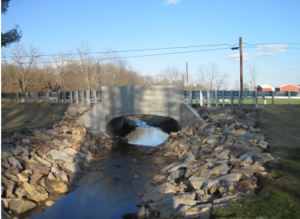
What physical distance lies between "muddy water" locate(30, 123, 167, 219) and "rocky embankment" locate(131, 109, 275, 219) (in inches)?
27.1

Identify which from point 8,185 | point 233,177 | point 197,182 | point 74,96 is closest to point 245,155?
point 233,177

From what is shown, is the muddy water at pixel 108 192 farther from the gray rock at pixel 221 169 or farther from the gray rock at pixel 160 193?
the gray rock at pixel 221 169

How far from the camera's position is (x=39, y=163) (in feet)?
37.3

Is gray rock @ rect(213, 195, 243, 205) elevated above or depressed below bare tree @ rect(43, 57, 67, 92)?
below

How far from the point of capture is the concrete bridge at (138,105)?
61.7 feet

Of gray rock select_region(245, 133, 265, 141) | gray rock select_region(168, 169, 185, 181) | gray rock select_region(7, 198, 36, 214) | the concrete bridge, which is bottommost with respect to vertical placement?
gray rock select_region(7, 198, 36, 214)

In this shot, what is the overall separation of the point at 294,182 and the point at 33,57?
3668 cm

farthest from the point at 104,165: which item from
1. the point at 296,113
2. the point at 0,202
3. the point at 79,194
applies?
the point at 296,113

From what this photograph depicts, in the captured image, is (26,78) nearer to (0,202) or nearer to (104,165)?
(104,165)

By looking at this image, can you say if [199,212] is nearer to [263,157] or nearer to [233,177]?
[233,177]

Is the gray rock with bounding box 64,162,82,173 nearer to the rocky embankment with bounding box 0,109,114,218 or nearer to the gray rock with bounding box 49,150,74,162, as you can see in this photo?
the rocky embankment with bounding box 0,109,114,218

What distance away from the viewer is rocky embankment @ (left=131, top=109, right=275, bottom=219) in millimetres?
6930

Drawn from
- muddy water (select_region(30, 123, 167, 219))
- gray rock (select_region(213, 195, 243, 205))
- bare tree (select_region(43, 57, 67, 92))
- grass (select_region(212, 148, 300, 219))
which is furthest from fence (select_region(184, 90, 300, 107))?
bare tree (select_region(43, 57, 67, 92))

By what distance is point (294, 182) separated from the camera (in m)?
6.87
